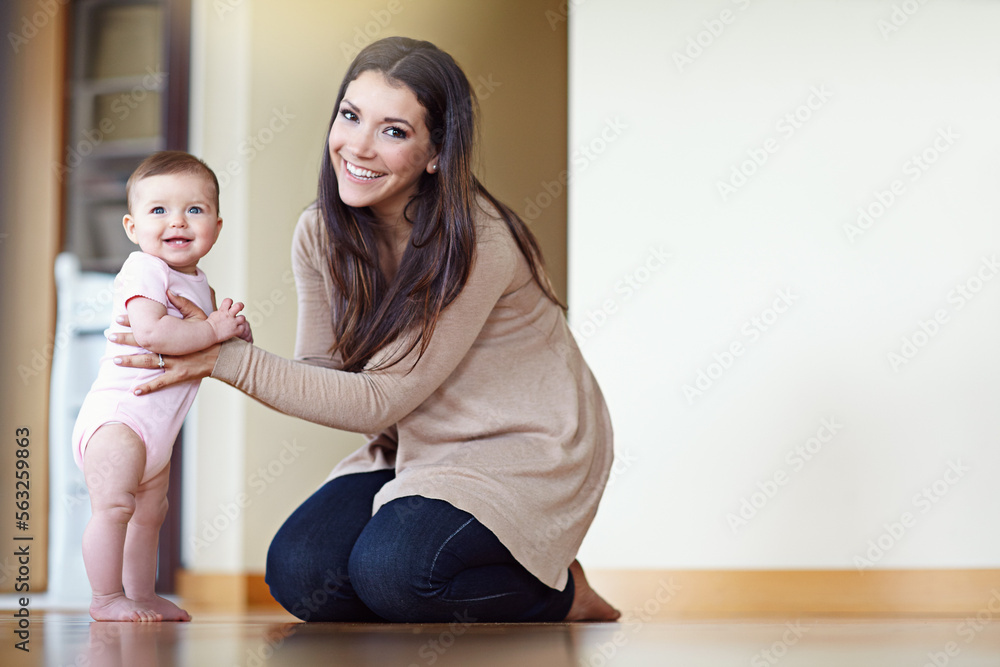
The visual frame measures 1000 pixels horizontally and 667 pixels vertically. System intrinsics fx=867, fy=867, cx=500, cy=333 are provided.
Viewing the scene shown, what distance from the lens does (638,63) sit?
236cm

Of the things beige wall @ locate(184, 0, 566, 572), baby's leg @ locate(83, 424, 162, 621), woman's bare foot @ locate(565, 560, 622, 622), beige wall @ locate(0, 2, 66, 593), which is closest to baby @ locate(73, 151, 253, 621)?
baby's leg @ locate(83, 424, 162, 621)

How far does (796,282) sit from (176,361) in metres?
1.69

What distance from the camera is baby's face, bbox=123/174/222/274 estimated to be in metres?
1.06

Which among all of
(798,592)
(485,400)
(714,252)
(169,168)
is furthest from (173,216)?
(798,592)

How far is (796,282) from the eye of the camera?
89.0 inches

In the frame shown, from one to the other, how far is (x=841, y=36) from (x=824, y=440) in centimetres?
106

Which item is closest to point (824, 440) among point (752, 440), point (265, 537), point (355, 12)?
point (752, 440)

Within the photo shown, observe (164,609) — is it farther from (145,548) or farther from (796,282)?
(796,282)

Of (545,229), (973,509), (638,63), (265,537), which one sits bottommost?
(265,537)

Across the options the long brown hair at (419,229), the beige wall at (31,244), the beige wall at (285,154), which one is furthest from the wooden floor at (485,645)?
the beige wall at (31,244)

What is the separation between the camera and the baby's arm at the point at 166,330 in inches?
40.5

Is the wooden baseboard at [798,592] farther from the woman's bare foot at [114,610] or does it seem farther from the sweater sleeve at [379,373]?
the woman's bare foot at [114,610]

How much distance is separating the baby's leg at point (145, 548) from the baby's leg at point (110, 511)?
39mm

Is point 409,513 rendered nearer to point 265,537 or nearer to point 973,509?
point 265,537
